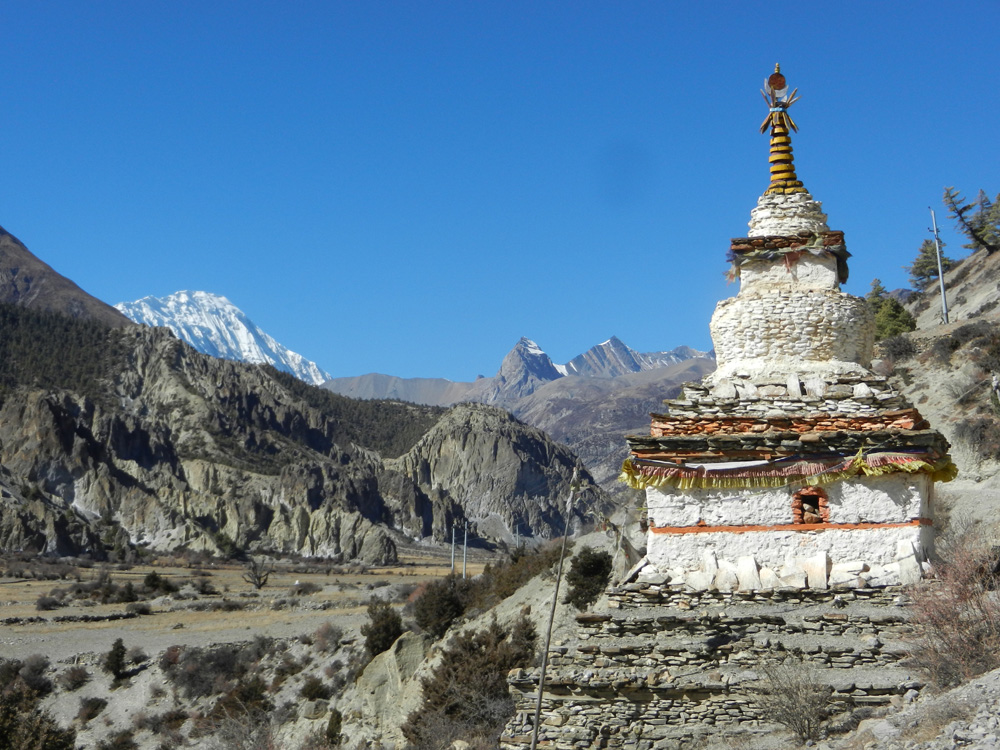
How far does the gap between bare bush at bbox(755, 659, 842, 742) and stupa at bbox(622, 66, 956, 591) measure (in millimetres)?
2203

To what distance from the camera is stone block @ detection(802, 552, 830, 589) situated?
522 inches

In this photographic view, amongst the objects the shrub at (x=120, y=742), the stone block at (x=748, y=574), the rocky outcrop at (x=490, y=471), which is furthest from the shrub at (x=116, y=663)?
the rocky outcrop at (x=490, y=471)

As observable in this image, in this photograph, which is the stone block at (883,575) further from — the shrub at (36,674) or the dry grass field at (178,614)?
the shrub at (36,674)

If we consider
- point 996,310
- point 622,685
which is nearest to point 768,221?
point 622,685

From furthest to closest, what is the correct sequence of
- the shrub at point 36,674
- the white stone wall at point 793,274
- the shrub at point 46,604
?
the shrub at point 46,604 → the shrub at point 36,674 → the white stone wall at point 793,274

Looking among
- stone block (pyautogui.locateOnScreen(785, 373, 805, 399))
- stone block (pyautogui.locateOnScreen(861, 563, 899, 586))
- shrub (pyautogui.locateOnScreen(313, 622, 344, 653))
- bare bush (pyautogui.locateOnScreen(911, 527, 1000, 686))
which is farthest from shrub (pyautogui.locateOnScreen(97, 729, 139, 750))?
bare bush (pyautogui.locateOnScreen(911, 527, 1000, 686))

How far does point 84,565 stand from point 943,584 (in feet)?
255

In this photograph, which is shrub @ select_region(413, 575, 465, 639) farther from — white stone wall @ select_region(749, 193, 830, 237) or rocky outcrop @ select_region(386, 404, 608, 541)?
rocky outcrop @ select_region(386, 404, 608, 541)

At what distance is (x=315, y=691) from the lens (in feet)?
98.8

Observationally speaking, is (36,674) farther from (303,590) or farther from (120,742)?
(303,590)

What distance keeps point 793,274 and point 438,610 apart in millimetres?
18064

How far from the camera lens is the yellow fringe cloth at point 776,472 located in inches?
529

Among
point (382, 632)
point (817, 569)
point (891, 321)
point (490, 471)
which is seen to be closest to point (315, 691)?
point (382, 632)

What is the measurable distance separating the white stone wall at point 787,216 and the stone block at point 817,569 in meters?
4.80
